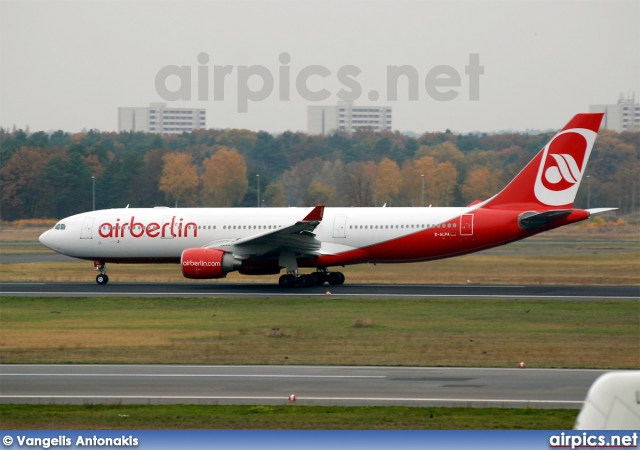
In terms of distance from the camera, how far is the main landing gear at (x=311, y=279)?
3566 centimetres

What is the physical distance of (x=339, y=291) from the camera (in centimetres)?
3397

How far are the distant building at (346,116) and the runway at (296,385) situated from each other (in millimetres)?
151060

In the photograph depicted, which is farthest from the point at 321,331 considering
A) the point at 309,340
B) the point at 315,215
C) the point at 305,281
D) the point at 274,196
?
the point at 274,196

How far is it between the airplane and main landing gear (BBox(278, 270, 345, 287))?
0.04 metres

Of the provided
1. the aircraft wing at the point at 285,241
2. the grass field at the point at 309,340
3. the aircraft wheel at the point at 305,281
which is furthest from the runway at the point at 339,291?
the grass field at the point at 309,340

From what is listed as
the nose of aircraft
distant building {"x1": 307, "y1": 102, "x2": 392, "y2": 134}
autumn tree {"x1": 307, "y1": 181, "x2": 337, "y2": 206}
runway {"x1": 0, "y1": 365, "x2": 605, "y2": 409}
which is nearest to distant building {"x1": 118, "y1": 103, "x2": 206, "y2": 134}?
distant building {"x1": 307, "y1": 102, "x2": 392, "y2": 134}

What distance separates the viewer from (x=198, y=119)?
185500 mm

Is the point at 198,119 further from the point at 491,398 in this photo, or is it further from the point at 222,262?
the point at 491,398

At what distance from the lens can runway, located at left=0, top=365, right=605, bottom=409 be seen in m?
15.0

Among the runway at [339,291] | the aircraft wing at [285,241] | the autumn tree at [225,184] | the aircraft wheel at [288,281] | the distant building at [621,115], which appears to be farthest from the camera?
the distant building at [621,115]

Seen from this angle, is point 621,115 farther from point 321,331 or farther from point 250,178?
point 321,331

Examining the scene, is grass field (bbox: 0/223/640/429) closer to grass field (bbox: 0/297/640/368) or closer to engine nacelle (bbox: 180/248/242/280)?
grass field (bbox: 0/297/640/368)

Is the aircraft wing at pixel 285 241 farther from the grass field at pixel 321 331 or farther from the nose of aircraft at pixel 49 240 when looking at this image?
the nose of aircraft at pixel 49 240

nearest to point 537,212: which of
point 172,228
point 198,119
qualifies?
point 172,228
